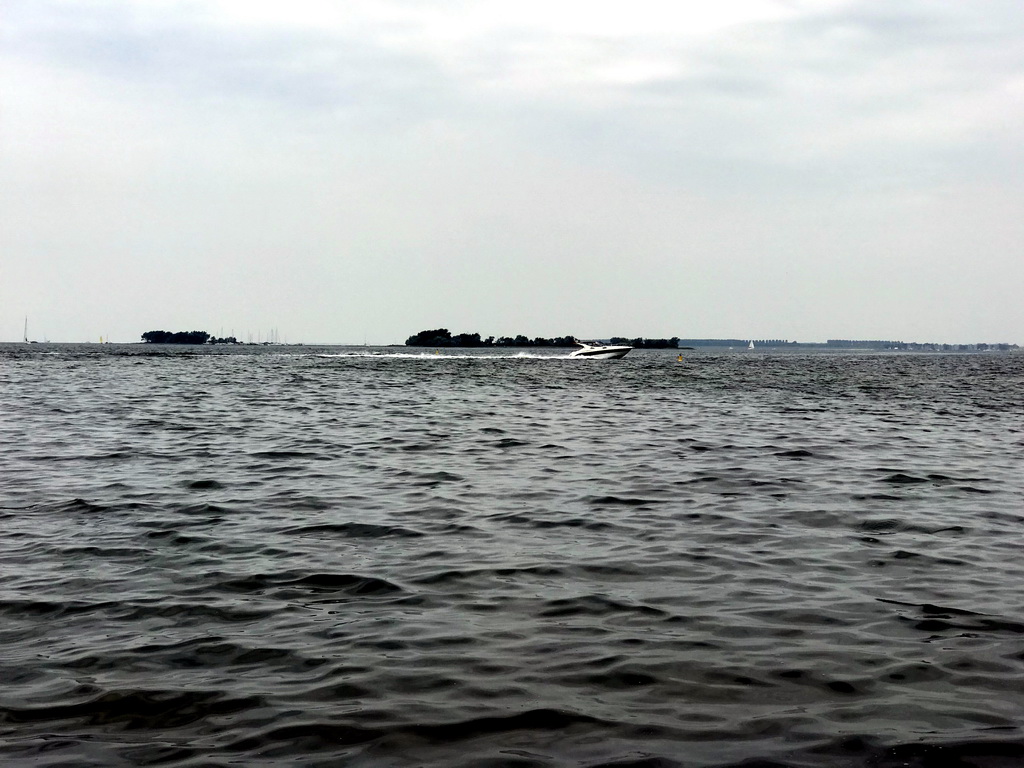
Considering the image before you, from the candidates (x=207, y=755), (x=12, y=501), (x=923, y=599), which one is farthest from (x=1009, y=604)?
(x=12, y=501)

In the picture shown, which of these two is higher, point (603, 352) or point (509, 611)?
point (603, 352)

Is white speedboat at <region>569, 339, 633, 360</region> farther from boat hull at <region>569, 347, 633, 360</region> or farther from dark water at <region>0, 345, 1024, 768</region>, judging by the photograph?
dark water at <region>0, 345, 1024, 768</region>

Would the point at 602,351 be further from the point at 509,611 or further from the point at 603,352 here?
the point at 509,611

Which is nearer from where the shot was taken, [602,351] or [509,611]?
[509,611]

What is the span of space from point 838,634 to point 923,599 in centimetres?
180

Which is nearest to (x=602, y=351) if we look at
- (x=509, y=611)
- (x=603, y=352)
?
(x=603, y=352)

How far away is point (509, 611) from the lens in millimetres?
9133

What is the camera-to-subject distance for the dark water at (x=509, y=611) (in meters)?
6.26

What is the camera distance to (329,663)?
24.8ft

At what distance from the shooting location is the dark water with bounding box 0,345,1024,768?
6.26 metres

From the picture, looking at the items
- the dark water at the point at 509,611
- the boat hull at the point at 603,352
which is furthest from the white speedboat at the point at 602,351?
the dark water at the point at 509,611

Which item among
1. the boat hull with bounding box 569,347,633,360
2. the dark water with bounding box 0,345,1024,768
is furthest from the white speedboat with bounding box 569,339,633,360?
the dark water with bounding box 0,345,1024,768

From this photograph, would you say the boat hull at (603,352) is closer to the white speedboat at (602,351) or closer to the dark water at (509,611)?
the white speedboat at (602,351)

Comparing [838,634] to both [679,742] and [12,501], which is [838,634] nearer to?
[679,742]
